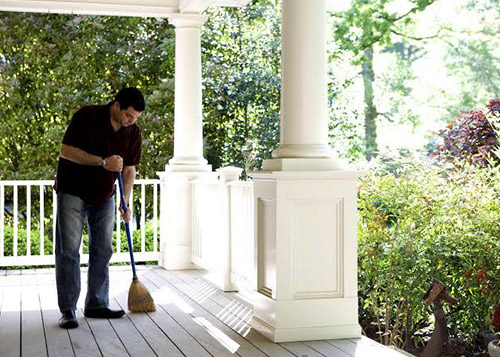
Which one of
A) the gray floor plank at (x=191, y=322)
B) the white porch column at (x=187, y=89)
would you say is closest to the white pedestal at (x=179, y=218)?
the white porch column at (x=187, y=89)

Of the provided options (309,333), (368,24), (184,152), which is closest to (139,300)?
(309,333)

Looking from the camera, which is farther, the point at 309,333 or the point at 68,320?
the point at 68,320

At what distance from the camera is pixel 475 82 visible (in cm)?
1722

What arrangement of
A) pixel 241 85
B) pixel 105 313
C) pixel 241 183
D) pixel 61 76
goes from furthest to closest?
pixel 61 76 < pixel 241 85 < pixel 241 183 < pixel 105 313

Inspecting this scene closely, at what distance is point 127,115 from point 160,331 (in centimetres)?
139

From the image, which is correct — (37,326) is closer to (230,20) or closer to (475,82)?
(230,20)

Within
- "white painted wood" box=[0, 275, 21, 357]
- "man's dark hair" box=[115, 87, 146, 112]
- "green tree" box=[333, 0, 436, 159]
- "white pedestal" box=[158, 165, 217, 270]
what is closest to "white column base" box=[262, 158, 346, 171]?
"man's dark hair" box=[115, 87, 146, 112]

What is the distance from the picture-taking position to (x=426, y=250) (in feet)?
19.0

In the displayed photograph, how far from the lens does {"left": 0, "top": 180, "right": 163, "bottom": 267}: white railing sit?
8008mm

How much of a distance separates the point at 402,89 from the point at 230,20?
696 centimetres

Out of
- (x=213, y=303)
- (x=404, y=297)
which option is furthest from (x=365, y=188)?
(x=213, y=303)

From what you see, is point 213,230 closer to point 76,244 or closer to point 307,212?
point 76,244

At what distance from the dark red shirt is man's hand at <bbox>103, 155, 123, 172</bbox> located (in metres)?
0.15

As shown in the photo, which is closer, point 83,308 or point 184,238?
point 83,308
